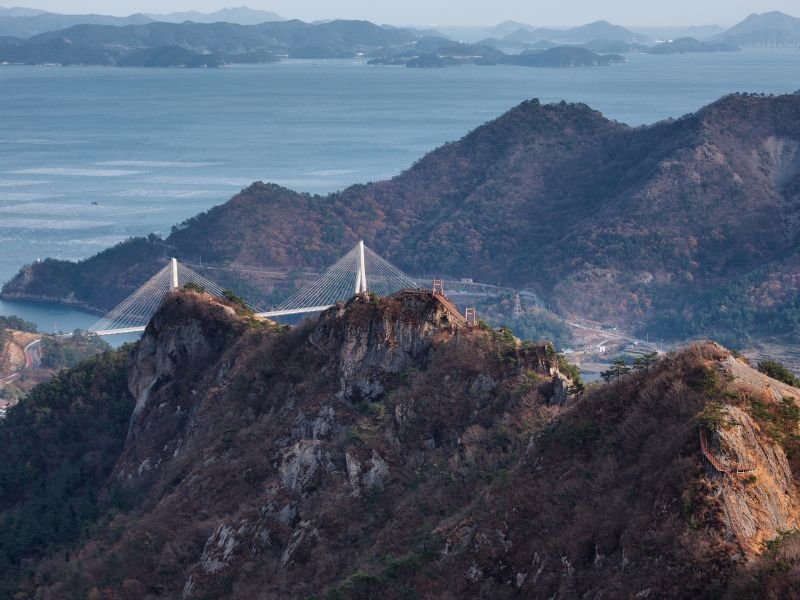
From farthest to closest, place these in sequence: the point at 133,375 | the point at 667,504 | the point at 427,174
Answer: the point at 427,174, the point at 133,375, the point at 667,504

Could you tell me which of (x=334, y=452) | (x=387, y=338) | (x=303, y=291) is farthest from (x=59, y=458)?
(x=303, y=291)

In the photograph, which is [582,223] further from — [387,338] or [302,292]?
[387,338]

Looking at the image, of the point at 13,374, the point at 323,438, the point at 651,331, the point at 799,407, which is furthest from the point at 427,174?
the point at 799,407

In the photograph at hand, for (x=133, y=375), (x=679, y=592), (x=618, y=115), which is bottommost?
(x=618, y=115)

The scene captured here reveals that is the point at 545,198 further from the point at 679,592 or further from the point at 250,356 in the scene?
the point at 679,592

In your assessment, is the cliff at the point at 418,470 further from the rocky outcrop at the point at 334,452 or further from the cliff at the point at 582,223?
the cliff at the point at 582,223

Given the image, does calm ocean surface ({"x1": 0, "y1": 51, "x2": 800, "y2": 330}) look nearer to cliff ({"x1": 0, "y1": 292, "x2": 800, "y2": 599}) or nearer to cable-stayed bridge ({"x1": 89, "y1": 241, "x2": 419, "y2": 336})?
cable-stayed bridge ({"x1": 89, "y1": 241, "x2": 419, "y2": 336})

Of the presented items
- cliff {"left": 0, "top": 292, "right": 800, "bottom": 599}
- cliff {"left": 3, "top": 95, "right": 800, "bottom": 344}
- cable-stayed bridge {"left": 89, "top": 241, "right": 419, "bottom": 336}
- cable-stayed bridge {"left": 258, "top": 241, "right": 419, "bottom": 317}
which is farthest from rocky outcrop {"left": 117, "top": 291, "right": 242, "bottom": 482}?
cliff {"left": 3, "top": 95, "right": 800, "bottom": 344}
